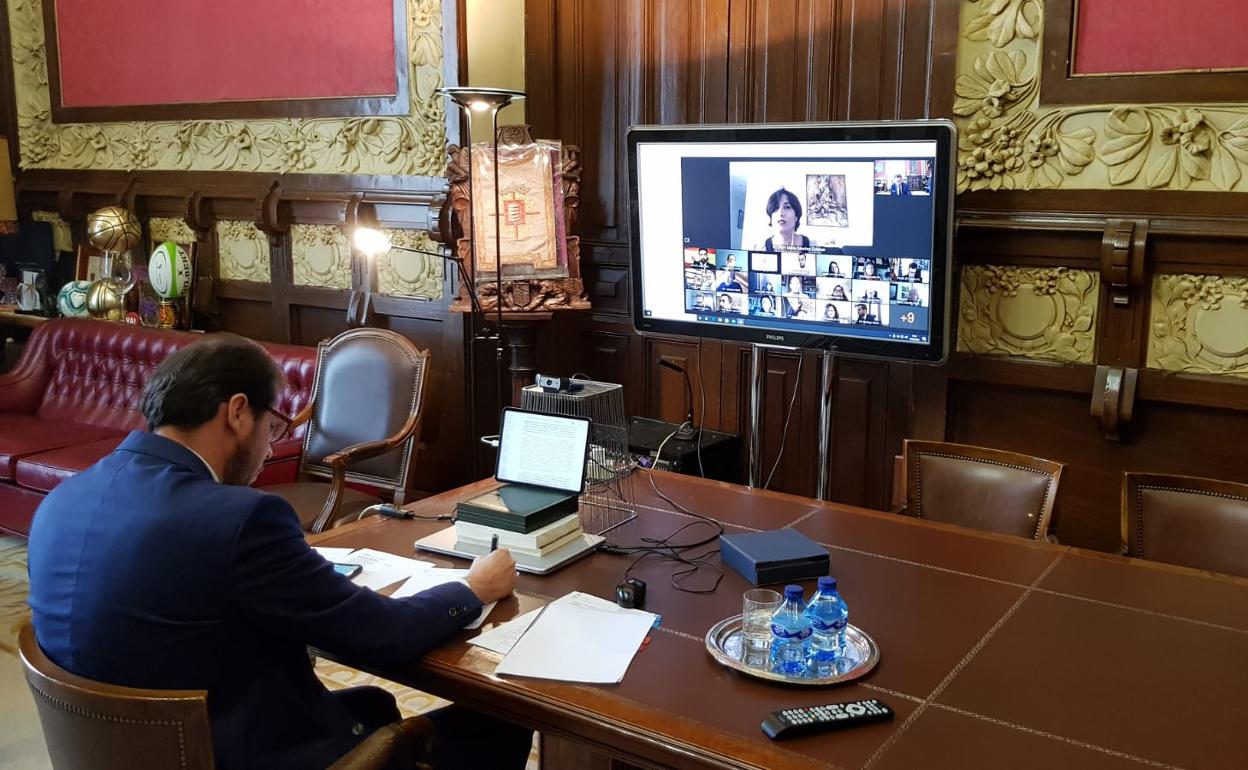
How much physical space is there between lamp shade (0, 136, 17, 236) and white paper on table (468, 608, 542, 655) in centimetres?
541

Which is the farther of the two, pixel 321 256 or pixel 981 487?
pixel 321 256

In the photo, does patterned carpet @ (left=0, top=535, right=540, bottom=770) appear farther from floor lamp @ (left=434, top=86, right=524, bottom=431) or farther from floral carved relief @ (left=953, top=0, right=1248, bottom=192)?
floral carved relief @ (left=953, top=0, right=1248, bottom=192)

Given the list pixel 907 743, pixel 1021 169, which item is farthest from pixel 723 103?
pixel 907 743

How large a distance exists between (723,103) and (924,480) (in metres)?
1.91

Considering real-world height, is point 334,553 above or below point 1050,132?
below

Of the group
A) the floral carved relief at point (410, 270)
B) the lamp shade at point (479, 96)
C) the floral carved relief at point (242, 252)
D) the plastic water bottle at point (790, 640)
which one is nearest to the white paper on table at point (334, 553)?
the plastic water bottle at point (790, 640)

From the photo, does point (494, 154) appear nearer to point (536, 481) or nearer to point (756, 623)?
point (536, 481)

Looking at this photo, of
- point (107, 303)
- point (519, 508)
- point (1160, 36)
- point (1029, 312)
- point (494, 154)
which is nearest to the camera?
point (519, 508)

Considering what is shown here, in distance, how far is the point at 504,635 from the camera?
2.01m

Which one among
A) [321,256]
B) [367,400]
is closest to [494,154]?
[367,400]

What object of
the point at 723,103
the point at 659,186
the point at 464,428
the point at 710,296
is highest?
the point at 723,103

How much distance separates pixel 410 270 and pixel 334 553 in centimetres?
260

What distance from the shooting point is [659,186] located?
3.75 metres

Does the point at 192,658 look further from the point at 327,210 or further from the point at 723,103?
the point at 327,210
